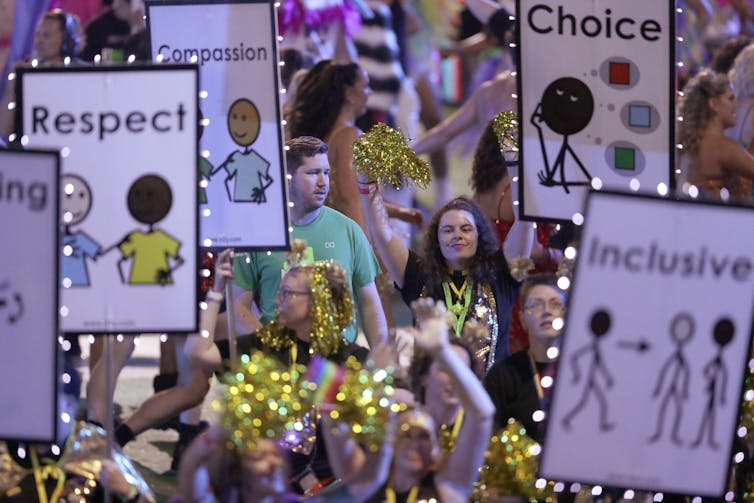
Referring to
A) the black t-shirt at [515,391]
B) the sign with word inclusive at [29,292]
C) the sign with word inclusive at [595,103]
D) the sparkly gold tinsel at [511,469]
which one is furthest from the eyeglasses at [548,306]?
the sign with word inclusive at [29,292]

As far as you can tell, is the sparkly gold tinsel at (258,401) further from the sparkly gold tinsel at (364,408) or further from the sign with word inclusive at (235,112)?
the sign with word inclusive at (235,112)

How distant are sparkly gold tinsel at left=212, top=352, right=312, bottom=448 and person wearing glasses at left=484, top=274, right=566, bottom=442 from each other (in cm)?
95

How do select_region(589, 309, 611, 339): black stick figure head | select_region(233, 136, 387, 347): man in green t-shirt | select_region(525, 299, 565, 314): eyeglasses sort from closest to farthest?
select_region(589, 309, 611, 339): black stick figure head → select_region(525, 299, 565, 314): eyeglasses → select_region(233, 136, 387, 347): man in green t-shirt

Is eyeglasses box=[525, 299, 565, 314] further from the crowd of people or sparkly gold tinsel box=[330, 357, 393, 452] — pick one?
sparkly gold tinsel box=[330, 357, 393, 452]

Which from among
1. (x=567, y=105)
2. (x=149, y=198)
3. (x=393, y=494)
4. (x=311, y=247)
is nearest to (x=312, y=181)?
(x=311, y=247)

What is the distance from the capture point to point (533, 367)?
6000mm

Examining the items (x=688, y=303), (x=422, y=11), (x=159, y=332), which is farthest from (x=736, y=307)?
(x=422, y=11)

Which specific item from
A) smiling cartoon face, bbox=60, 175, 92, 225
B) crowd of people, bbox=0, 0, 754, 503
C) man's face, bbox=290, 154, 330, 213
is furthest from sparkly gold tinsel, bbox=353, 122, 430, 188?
smiling cartoon face, bbox=60, 175, 92, 225

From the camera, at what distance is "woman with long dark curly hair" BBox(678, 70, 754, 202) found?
8.87 m

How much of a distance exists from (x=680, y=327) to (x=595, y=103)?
5.24 feet

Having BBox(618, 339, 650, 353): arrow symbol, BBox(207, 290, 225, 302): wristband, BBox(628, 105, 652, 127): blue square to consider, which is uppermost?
BBox(628, 105, 652, 127): blue square

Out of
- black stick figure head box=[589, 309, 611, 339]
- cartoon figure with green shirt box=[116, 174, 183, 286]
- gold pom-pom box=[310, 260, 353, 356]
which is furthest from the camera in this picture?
gold pom-pom box=[310, 260, 353, 356]

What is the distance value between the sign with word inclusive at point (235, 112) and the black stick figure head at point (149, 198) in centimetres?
107

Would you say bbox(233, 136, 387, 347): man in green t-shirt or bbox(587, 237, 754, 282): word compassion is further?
bbox(233, 136, 387, 347): man in green t-shirt
